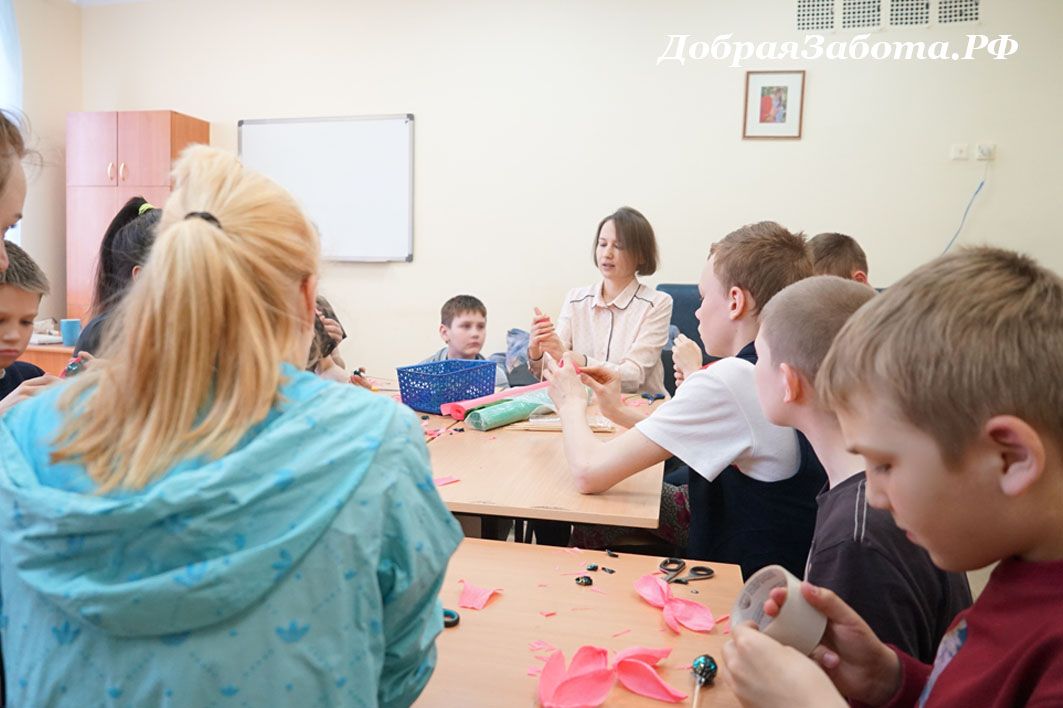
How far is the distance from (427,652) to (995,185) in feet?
14.8

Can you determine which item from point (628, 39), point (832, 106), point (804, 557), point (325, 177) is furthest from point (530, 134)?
point (804, 557)

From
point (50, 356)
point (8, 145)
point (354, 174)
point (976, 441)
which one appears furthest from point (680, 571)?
point (50, 356)

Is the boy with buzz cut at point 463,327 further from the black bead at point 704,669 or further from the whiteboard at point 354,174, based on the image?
the black bead at point 704,669

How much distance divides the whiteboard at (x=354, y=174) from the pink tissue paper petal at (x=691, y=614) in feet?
13.5

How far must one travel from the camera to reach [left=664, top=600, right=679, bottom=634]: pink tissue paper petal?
1.20 meters

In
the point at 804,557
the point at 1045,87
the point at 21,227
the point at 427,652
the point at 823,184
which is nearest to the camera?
the point at 427,652

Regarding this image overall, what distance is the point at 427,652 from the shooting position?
85cm

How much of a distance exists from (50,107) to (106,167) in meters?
0.72

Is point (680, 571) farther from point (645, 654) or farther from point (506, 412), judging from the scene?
point (506, 412)

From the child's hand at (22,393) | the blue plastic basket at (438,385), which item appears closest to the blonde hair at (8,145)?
the child's hand at (22,393)

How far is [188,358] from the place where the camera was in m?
0.74

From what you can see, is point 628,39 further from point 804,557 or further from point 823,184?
point 804,557

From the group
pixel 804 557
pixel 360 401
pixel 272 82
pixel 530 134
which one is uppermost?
pixel 272 82

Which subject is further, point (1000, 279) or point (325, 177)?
point (325, 177)
